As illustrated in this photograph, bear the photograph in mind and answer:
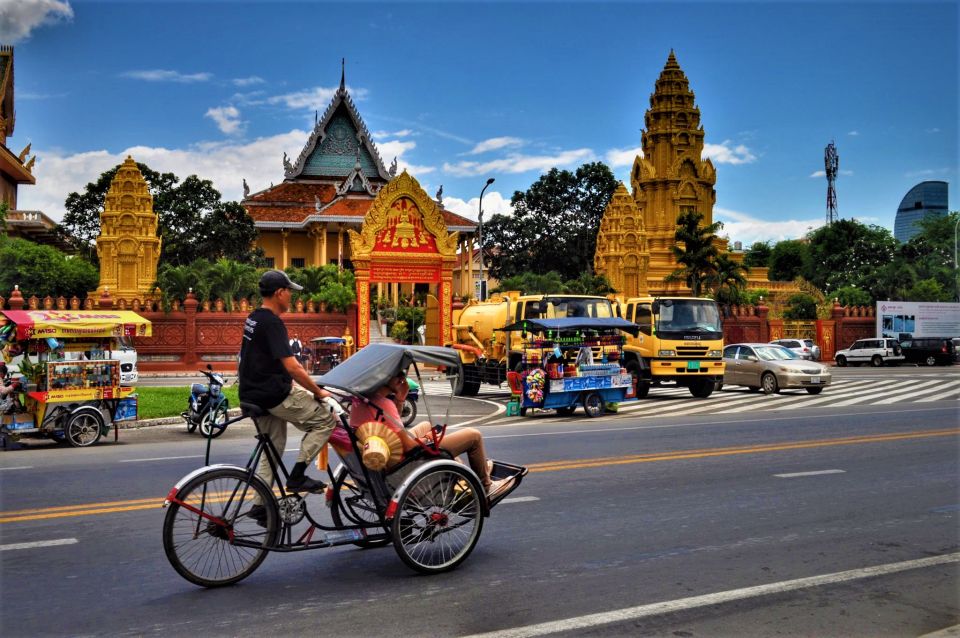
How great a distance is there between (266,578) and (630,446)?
726cm

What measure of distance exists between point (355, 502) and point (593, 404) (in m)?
11.9

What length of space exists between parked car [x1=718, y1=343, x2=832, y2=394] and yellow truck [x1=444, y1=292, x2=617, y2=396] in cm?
535

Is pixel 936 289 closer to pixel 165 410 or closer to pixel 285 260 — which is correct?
pixel 285 260

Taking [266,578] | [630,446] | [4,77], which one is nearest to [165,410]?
[630,446]

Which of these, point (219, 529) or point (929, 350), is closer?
point (219, 529)

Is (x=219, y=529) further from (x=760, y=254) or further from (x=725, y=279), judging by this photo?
(x=760, y=254)

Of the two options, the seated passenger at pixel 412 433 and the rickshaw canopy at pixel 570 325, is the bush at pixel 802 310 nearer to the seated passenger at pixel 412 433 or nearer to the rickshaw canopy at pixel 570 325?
the rickshaw canopy at pixel 570 325

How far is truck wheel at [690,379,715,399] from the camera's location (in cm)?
2219

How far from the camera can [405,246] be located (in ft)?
110

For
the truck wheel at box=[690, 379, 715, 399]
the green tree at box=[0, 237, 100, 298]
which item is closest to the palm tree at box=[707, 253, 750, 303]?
the truck wheel at box=[690, 379, 715, 399]

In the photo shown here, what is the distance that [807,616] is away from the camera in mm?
5016

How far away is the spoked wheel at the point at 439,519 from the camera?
5715 mm

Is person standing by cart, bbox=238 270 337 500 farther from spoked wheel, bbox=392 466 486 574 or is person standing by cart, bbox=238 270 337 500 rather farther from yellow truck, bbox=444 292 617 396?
yellow truck, bbox=444 292 617 396

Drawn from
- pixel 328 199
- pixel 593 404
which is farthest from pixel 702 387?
pixel 328 199
